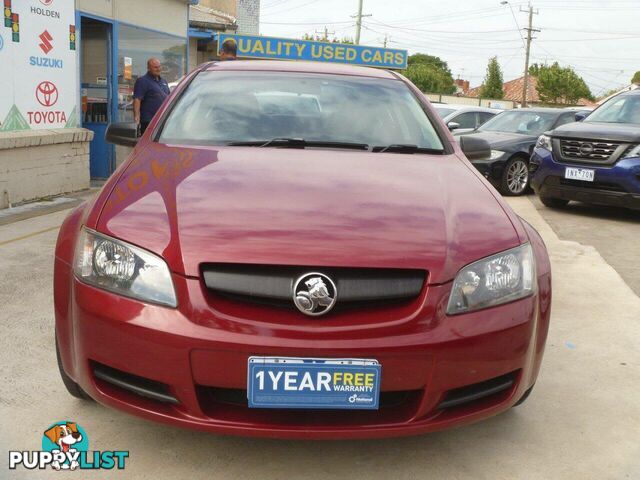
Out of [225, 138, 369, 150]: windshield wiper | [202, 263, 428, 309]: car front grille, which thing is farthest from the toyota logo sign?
[202, 263, 428, 309]: car front grille

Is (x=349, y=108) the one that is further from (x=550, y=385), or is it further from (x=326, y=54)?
(x=326, y=54)

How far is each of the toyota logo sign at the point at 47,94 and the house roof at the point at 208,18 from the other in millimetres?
11185

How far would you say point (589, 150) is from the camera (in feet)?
26.6

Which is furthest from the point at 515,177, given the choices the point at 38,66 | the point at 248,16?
the point at 248,16

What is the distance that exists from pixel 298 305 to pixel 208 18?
19624 mm

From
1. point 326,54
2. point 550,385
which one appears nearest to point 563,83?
point 326,54

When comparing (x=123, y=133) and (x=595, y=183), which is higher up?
(x=123, y=133)

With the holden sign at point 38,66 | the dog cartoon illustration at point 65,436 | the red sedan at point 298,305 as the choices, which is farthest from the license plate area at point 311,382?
the holden sign at point 38,66

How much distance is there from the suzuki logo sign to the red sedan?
19.0 ft

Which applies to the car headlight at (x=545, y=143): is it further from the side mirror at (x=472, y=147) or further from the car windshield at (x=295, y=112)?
the car windshield at (x=295, y=112)

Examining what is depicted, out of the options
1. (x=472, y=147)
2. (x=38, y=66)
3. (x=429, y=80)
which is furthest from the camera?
(x=429, y=80)

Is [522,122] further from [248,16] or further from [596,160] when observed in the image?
[248,16]

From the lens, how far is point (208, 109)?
3.54 metres

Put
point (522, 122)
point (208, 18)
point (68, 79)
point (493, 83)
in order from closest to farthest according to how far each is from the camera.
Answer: point (68, 79)
point (522, 122)
point (208, 18)
point (493, 83)
